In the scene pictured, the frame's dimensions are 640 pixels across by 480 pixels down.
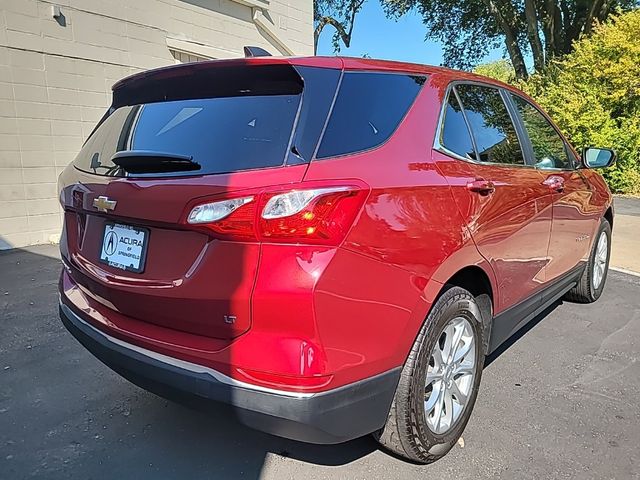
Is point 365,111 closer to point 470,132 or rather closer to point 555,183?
point 470,132

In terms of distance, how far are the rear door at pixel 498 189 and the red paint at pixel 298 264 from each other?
0.03 meters

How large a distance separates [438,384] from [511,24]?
20.1 m

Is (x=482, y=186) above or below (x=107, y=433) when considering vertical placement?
above

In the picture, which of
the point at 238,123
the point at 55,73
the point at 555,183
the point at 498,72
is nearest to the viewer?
the point at 238,123

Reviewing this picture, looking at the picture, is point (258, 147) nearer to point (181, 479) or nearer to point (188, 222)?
point (188, 222)

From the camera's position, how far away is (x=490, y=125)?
290cm

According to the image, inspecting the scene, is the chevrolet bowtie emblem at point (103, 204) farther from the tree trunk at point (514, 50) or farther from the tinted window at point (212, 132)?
the tree trunk at point (514, 50)

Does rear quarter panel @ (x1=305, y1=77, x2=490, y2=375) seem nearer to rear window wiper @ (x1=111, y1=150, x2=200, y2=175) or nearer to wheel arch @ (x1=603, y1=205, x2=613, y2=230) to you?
rear window wiper @ (x1=111, y1=150, x2=200, y2=175)

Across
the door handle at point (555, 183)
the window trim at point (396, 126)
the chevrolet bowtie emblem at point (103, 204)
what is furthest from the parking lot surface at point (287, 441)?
the door handle at point (555, 183)

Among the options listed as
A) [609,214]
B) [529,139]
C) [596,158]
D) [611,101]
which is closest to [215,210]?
[529,139]

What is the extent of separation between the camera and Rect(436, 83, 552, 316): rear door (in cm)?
238

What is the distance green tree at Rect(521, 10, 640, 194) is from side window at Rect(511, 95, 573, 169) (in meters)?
8.58

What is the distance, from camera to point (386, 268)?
6.12 feet

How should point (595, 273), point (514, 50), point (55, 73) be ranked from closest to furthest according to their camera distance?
point (595, 273) < point (55, 73) < point (514, 50)
